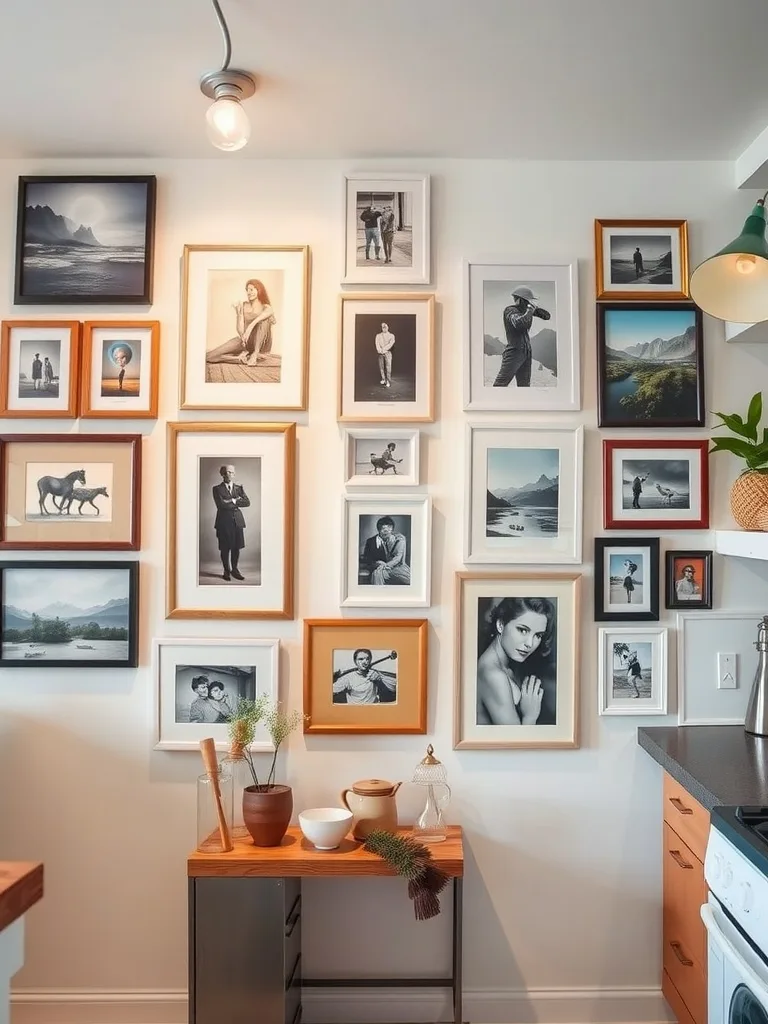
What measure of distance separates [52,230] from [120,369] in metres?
0.47

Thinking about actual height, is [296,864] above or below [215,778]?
below

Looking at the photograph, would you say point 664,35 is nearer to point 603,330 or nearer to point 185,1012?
point 603,330

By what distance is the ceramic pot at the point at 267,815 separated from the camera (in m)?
2.29

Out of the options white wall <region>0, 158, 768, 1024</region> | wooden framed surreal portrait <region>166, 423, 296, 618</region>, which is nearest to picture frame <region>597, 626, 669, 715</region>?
white wall <region>0, 158, 768, 1024</region>

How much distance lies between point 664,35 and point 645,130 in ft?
1.62

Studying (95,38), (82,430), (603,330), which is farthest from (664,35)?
(82,430)

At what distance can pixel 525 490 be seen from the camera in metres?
2.53

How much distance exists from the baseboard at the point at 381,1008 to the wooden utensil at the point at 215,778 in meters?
Result: 0.61

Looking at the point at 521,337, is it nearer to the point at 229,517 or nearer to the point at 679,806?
the point at 229,517

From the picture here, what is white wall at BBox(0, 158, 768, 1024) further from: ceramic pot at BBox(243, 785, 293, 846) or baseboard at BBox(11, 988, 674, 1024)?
ceramic pot at BBox(243, 785, 293, 846)

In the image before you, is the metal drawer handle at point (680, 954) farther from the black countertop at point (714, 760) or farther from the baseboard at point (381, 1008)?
the black countertop at point (714, 760)

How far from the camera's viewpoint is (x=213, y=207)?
257 centimetres

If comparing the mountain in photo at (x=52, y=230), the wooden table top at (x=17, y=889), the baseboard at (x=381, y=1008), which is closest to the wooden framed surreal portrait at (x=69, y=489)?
the mountain in photo at (x=52, y=230)

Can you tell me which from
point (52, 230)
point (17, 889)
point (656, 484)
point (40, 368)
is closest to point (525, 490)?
point (656, 484)
